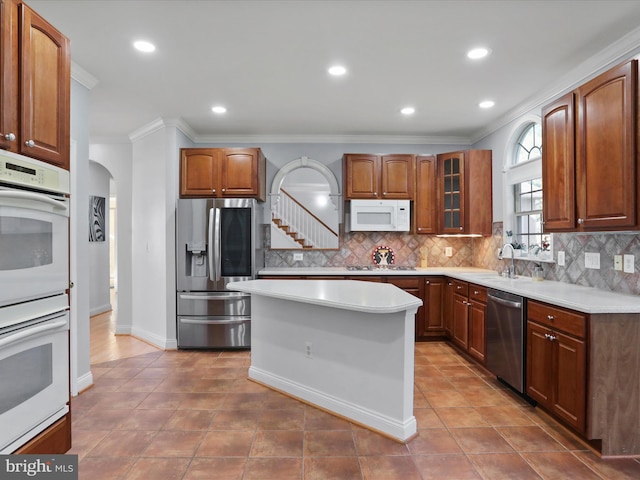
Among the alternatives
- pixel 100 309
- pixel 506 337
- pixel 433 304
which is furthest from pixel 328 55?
pixel 100 309

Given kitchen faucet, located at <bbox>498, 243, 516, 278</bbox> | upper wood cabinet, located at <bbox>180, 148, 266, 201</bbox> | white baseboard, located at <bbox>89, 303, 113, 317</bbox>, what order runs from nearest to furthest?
kitchen faucet, located at <bbox>498, 243, 516, 278</bbox>, upper wood cabinet, located at <bbox>180, 148, 266, 201</bbox>, white baseboard, located at <bbox>89, 303, 113, 317</bbox>

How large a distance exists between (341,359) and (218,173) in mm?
2914

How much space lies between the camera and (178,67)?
3168mm

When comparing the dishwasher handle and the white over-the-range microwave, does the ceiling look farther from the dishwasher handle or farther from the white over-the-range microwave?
the dishwasher handle

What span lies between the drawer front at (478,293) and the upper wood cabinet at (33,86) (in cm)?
358

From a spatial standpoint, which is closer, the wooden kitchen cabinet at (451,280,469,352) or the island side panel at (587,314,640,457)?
the island side panel at (587,314,640,457)

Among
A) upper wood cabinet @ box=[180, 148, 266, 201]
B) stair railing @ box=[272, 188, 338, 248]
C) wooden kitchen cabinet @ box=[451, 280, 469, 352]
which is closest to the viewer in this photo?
wooden kitchen cabinet @ box=[451, 280, 469, 352]

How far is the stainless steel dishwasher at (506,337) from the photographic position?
2988 millimetres

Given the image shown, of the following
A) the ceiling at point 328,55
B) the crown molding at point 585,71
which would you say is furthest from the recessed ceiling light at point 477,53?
the crown molding at point 585,71

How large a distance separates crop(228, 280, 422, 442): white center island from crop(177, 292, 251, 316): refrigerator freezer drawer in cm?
105

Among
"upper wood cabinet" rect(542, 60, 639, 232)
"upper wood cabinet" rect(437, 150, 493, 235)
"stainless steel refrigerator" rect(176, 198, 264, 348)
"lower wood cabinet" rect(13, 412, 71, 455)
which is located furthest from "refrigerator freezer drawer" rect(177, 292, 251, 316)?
"upper wood cabinet" rect(542, 60, 639, 232)

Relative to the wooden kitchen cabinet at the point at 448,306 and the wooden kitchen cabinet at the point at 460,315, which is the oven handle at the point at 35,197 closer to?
the wooden kitchen cabinet at the point at 460,315

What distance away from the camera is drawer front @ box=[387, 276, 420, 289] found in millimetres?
4645

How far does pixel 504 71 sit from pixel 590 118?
0.98 m
